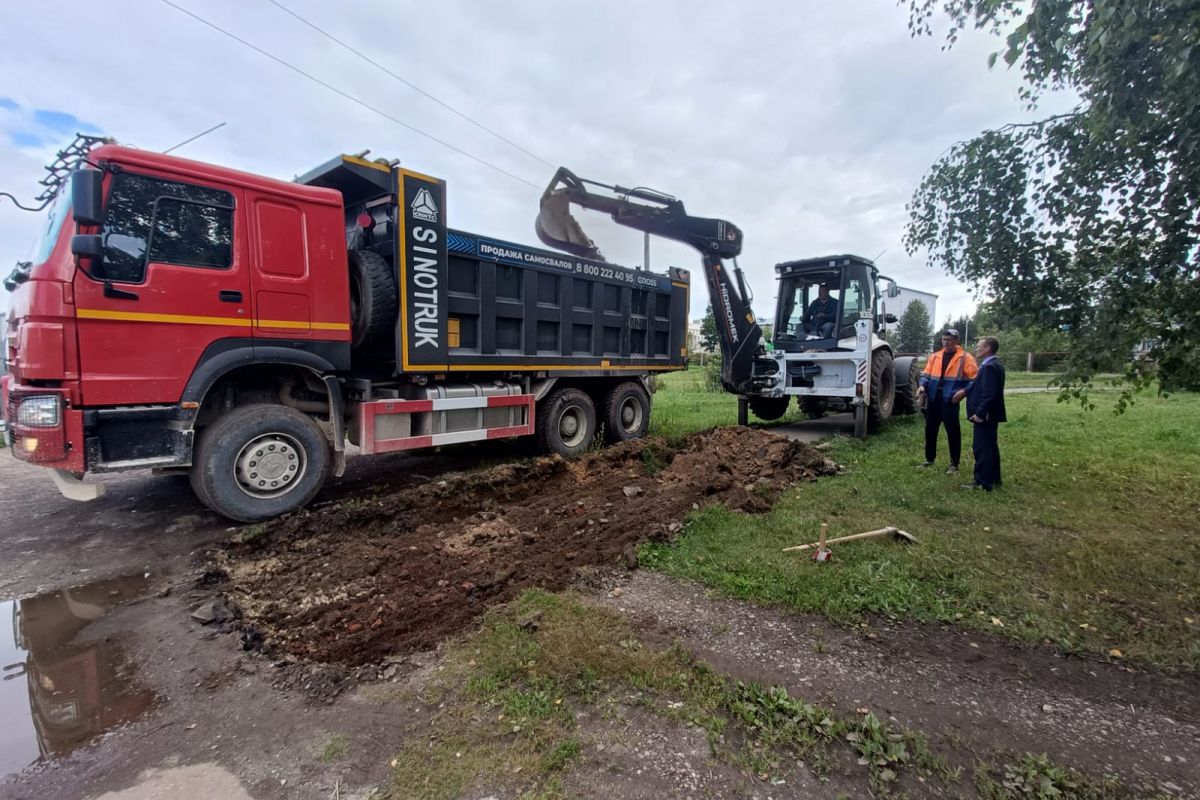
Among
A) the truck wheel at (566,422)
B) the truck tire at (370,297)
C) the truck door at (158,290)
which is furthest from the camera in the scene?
the truck wheel at (566,422)

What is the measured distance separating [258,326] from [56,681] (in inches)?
115

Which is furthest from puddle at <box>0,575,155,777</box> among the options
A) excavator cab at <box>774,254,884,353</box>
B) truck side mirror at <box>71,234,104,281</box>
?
excavator cab at <box>774,254,884,353</box>

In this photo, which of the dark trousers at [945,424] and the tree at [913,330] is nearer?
the dark trousers at [945,424]

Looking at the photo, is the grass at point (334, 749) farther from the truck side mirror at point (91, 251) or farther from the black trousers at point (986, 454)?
the black trousers at point (986, 454)

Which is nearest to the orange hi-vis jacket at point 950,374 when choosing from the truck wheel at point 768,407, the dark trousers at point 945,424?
the dark trousers at point 945,424

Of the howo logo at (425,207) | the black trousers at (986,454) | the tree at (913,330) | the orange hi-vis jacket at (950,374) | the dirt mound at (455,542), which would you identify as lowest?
the dirt mound at (455,542)

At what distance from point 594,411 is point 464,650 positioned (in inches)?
220

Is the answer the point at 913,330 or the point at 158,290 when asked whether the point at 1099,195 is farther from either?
the point at 913,330

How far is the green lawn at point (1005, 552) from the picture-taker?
3201mm

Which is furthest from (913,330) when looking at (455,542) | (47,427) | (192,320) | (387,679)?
(47,427)

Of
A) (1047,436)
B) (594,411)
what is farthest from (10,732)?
(1047,436)

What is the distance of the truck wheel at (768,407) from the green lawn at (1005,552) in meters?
3.55

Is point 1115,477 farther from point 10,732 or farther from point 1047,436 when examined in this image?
point 10,732

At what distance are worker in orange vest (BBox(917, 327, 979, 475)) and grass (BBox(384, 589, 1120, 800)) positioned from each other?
532 centimetres
